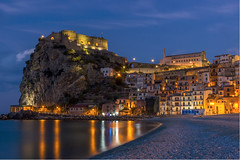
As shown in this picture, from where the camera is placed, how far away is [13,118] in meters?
78.7

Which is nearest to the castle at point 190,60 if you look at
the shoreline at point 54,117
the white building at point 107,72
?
the white building at point 107,72

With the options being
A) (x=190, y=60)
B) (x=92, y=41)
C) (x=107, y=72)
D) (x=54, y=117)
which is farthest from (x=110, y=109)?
(x=92, y=41)

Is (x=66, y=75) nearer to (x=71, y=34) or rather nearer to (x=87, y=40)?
(x=71, y=34)

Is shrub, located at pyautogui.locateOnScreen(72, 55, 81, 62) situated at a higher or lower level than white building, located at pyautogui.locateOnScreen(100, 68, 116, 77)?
higher

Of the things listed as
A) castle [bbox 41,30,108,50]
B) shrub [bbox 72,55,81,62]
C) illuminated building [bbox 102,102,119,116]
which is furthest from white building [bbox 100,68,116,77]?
castle [bbox 41,30,108,50]

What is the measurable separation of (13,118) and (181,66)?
55.0 metres

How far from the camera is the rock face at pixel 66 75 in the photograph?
256 feet

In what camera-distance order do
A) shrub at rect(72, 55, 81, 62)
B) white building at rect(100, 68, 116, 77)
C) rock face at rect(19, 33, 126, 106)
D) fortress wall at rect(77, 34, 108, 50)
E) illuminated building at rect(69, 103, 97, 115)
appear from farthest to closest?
fortress wall at rect(77, 34, 108, 50) < shrub at rect(72, 55, 81, 62) < white building at rect(100, 68, 116, 77) < rock face at rect(19, 33, 126, 106) < illuminated building at rect(69, 103, 97, 115)

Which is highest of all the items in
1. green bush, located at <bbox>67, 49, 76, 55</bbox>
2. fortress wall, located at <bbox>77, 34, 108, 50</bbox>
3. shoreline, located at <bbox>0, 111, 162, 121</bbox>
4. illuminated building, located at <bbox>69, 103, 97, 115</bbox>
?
fortress wall, located at <bbox>77, 34, 108, 50</bbox>

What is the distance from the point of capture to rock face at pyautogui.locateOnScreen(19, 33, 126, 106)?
77.9 m

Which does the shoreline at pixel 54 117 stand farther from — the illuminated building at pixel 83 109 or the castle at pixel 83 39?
the castle at pixel 83 39

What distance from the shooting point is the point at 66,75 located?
267 feet

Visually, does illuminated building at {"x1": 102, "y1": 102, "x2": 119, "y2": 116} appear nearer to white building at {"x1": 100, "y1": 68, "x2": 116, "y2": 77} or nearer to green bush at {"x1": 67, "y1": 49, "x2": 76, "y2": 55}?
white building at {"x1": 100, "y1": 68, "x2": 116, "y2": 77}

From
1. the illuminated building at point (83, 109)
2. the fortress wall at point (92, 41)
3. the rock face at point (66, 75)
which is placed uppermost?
the fortress wall at point (92, 41)
